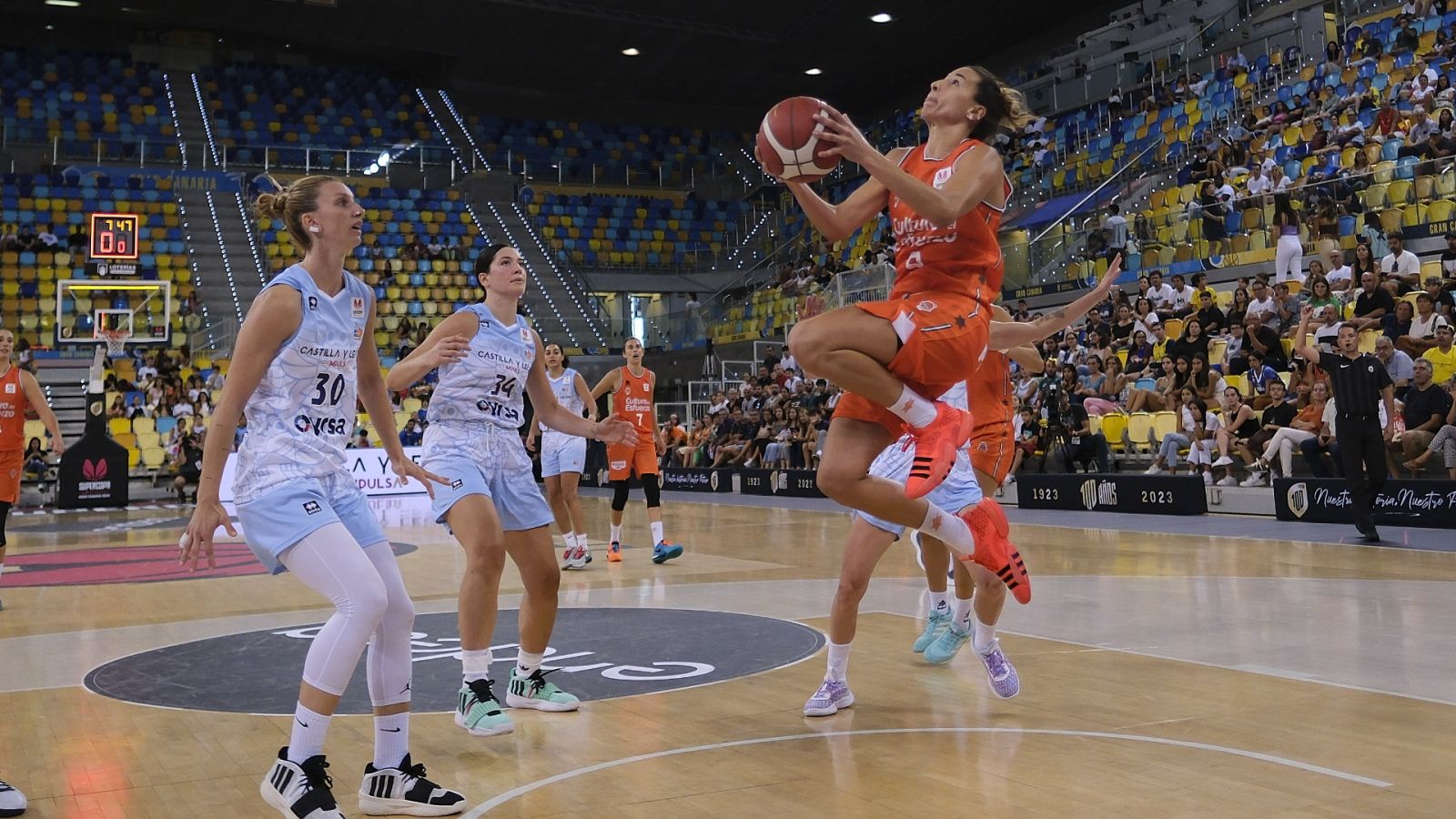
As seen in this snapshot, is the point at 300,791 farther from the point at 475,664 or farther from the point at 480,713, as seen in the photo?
the point at 475,664

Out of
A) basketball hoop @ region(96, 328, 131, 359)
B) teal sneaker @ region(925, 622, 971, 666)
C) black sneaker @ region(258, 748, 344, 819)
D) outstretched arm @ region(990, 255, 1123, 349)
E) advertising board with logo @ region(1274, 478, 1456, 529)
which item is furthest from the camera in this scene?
basketball hoop @ region(96, 328, 131, 359)

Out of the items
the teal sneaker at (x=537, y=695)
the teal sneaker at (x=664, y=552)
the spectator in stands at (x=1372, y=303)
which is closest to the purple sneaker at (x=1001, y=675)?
the teal sneaker at (x=537, y=695)

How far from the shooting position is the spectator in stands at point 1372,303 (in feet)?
45.6

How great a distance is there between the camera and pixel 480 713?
4773 millimetres

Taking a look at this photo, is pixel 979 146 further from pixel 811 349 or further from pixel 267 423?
pixel 267 423

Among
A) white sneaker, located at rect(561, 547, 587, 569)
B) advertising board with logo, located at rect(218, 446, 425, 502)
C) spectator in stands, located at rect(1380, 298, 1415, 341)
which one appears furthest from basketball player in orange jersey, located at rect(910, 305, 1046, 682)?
advertising board with logo, located at rect(218, 446, 425, 502)

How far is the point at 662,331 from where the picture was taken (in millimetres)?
29312

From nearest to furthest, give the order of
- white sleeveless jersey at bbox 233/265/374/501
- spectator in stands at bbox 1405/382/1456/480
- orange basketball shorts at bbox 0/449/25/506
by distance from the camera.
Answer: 1. white sleeveless jersey at bbox 233/265/374/501
2. orange basketball shorts at bbox 0/449/25/506
3. spectator in stands at bbox 1405/382/1456/480

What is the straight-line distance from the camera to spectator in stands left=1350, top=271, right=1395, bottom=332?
13.9 m

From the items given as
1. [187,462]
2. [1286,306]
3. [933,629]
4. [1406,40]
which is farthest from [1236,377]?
[187,462]

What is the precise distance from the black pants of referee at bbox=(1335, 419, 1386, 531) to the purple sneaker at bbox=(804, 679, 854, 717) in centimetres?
756

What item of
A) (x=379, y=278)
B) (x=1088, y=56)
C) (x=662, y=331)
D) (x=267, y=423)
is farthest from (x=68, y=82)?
(x=267, y=423)

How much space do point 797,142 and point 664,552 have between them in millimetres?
7274

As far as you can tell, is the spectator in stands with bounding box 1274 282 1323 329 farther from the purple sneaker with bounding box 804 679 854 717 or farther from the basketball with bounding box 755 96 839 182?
the basketball with bounding box 755 96 839 182
